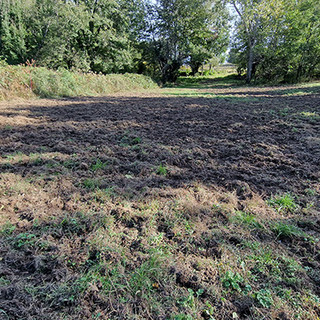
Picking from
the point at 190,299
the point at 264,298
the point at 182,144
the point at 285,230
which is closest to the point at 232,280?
the point at 264,298

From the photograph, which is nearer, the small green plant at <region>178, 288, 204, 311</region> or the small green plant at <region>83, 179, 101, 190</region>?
the small green plant at <region>178, 288, 204, 311</region>

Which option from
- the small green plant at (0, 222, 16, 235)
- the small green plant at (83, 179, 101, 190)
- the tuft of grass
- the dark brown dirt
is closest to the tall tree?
the tuft of grass

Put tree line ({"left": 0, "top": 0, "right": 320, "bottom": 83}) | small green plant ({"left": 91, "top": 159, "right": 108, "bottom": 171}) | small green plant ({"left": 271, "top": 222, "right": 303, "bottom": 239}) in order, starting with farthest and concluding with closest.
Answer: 1. tree line ({"left": 0, "top": 0, "right": 320, "bottom": 83})
2. small green plant ({"left": 91, "top": 159, "right": 108, "bottom": 171})
3. small green plant ({"left": 271, "top": 222, "right": 303, "bottom": 239})

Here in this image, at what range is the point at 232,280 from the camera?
1532 mm

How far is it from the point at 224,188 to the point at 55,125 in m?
4.52

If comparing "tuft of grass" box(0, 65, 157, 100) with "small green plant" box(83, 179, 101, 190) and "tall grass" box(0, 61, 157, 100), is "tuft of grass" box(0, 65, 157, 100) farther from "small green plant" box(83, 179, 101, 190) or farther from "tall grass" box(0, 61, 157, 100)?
"small green plant" box(83, 179, 101, 190)

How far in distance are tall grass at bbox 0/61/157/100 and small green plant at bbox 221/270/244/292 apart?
9778mm

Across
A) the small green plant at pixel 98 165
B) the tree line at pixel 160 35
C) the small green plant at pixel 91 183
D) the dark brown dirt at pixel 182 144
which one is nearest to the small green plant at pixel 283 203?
the dark brown dirt at pixel 182 144

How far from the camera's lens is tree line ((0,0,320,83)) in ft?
53.8

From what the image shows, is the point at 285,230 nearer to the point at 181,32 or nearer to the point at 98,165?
the point at 98,165

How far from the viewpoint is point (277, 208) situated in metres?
2.37

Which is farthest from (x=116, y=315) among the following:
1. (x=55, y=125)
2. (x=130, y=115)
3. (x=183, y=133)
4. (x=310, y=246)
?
(x=130, y=115)

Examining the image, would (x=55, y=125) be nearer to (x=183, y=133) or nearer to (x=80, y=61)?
(x=183, y=133)

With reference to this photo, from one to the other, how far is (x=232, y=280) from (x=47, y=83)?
11.1 metres
